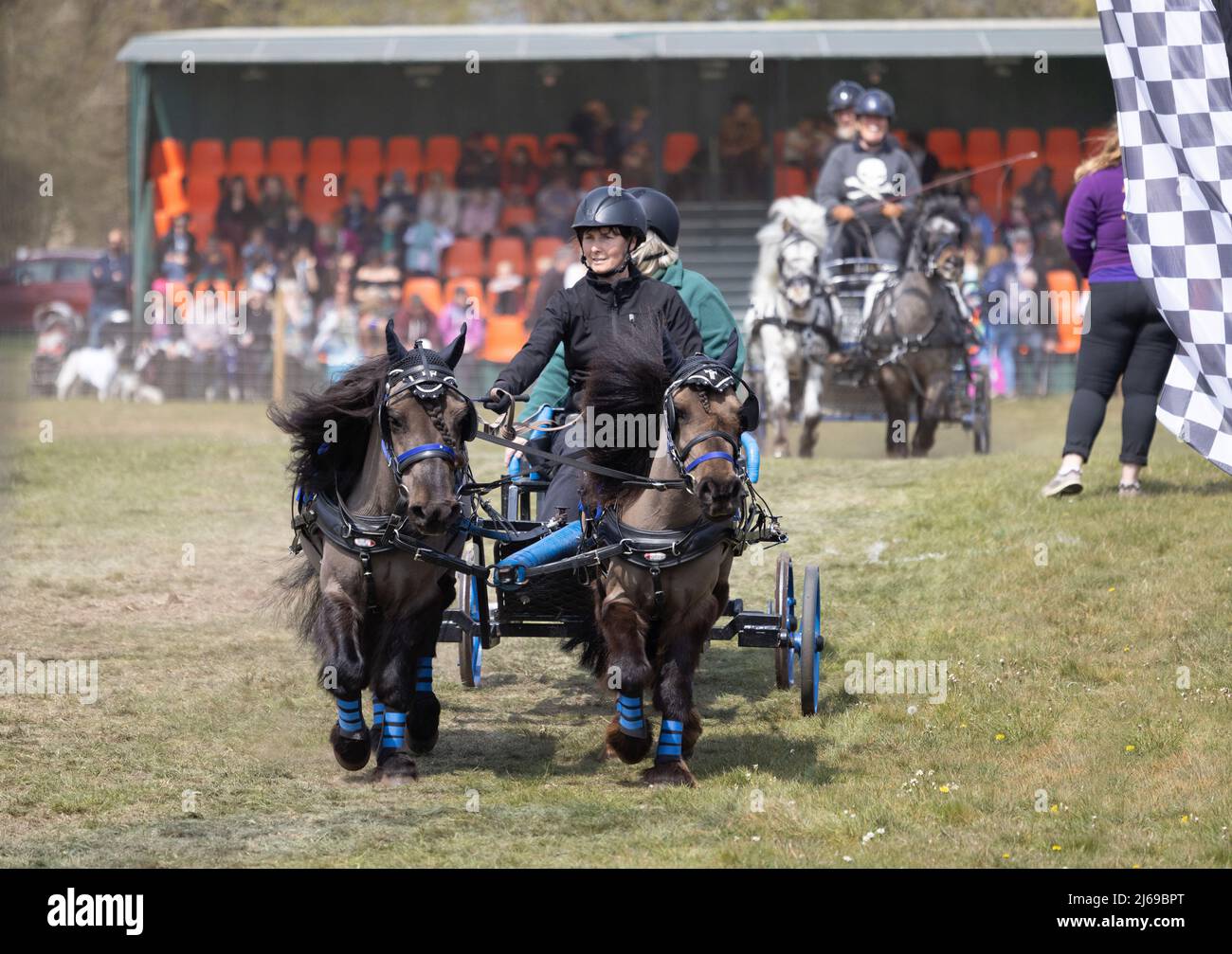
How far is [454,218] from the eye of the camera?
75.8 ft

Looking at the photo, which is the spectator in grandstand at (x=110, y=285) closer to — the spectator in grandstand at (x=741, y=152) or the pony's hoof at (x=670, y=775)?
the spectator in grandstand at (x=741, y=152)

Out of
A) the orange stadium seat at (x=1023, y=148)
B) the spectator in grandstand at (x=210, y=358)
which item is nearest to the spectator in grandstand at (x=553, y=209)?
the spectator in grandstand at (x=210, y=358)

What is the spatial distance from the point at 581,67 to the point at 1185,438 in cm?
1853

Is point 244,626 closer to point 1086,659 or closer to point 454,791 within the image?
point 454,791

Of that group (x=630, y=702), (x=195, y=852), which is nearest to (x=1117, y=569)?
(x=630, y=702)

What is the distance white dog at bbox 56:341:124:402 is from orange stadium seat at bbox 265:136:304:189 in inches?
212

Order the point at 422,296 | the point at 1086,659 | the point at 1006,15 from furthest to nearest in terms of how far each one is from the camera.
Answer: the point at 1006,15 < the point at 422,296 < the point at 1086,659

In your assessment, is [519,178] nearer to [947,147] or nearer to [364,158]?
[364,158]

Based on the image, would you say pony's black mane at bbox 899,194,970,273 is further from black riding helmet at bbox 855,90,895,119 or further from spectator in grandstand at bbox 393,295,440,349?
spectator in grandstand at bbox 393,295,440,349

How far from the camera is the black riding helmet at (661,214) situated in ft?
26.6

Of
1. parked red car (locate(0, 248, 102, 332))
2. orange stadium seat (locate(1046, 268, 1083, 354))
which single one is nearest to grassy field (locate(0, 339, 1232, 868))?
orange stadium seat (locate(1046, 268, 1083, 354))

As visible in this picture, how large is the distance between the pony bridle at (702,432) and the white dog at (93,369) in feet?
49.6

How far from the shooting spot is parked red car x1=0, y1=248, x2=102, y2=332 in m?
27.8

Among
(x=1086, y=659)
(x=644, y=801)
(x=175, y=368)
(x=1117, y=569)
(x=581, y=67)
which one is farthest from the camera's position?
(x=581, y=67)
